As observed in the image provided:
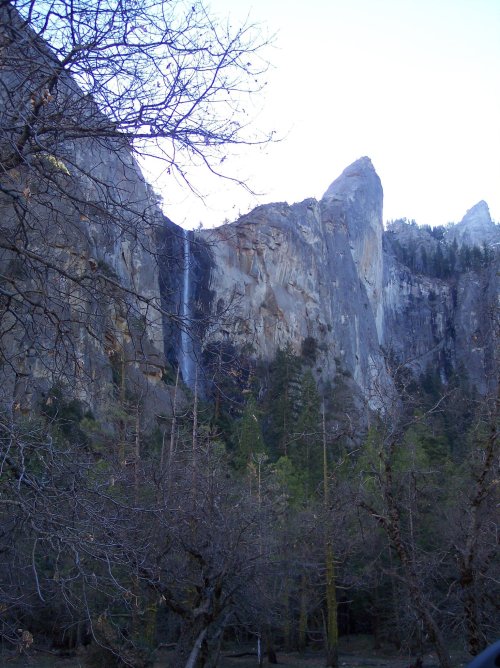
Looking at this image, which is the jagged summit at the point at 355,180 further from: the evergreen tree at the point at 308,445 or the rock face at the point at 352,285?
the evergreen tree at the point at 308,445

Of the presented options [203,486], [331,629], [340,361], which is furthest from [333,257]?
[203,486]

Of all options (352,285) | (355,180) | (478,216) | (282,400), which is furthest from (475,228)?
(282,400)

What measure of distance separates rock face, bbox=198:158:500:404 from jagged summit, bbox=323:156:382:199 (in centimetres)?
12

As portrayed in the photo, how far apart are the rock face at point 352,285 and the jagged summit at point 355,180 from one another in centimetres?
12

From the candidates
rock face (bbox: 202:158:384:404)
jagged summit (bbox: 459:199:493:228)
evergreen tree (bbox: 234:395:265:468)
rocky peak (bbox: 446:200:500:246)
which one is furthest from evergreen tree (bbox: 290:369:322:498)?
jagged summit (bbox: 459:199:493:228)

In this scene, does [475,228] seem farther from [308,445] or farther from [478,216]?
[308,445]

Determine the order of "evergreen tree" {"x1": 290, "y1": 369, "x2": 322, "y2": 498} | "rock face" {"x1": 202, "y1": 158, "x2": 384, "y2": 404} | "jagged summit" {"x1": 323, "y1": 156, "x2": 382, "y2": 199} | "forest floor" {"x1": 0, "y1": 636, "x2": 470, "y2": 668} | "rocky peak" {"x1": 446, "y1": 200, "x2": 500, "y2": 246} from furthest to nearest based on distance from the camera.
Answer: "rocky peak" {"x1": 446, "y1": 200, "x2": 500, "y2": 246} → "jagged summit" {"x1": 323, "y1": 156, "x2": 382, "y2": 199} → "rock face" {"x1": 202, "y1": 158, "x2": 384, "y2": 404} → "evergreen tree" {"x1": 290, "y1": 369, "x2": 322, "y2": 498} → "forest floor" {"x1": 0, "y1": 636, "x2": 470, "y2": 668}

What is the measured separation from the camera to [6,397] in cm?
581

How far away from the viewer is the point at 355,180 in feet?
264

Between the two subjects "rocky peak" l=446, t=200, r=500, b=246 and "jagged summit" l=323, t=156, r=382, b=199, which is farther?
"rocky peak" l=446, t=200, r=500, b=246

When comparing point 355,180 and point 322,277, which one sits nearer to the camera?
point 322,277

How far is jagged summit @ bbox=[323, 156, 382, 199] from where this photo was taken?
78.3 metres

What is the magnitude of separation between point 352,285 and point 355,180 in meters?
16.3

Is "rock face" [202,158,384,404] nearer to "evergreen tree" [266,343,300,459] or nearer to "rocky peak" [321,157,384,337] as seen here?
"rocky peak" [321,157,384,337]
